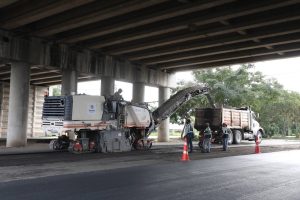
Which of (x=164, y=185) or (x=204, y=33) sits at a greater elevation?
(x=204, y=33)

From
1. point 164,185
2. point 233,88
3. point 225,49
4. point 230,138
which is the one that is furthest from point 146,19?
point 233,88

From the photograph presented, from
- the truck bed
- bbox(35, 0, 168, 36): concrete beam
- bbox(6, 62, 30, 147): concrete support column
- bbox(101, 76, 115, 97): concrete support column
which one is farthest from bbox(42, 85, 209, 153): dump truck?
the truck bed

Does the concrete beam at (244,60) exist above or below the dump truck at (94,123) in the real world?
above

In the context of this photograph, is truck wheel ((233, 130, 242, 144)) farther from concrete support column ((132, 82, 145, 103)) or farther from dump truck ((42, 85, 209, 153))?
dump truck ((42, 85, 209, 153))

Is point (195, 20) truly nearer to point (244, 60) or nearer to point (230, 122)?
point (244, 60)

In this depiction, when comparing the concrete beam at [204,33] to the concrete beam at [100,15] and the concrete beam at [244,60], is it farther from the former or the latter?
the concrete beam at [244,60]

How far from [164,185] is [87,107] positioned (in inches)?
415

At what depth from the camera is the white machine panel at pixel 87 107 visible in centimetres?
1944

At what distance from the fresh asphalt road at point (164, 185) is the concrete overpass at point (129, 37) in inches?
323

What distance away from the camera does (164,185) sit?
10.0m

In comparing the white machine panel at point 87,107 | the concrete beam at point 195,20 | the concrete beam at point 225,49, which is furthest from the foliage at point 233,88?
the white machine panel at point 87,107

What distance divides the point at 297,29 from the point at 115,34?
10.3 m

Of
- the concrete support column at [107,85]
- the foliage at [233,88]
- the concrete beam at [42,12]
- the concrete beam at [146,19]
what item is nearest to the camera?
the concrete beam at [146,19]

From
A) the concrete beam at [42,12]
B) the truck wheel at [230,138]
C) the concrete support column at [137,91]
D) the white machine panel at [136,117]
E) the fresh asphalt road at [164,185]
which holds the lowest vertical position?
the fresh asphalt road at [164,185]
